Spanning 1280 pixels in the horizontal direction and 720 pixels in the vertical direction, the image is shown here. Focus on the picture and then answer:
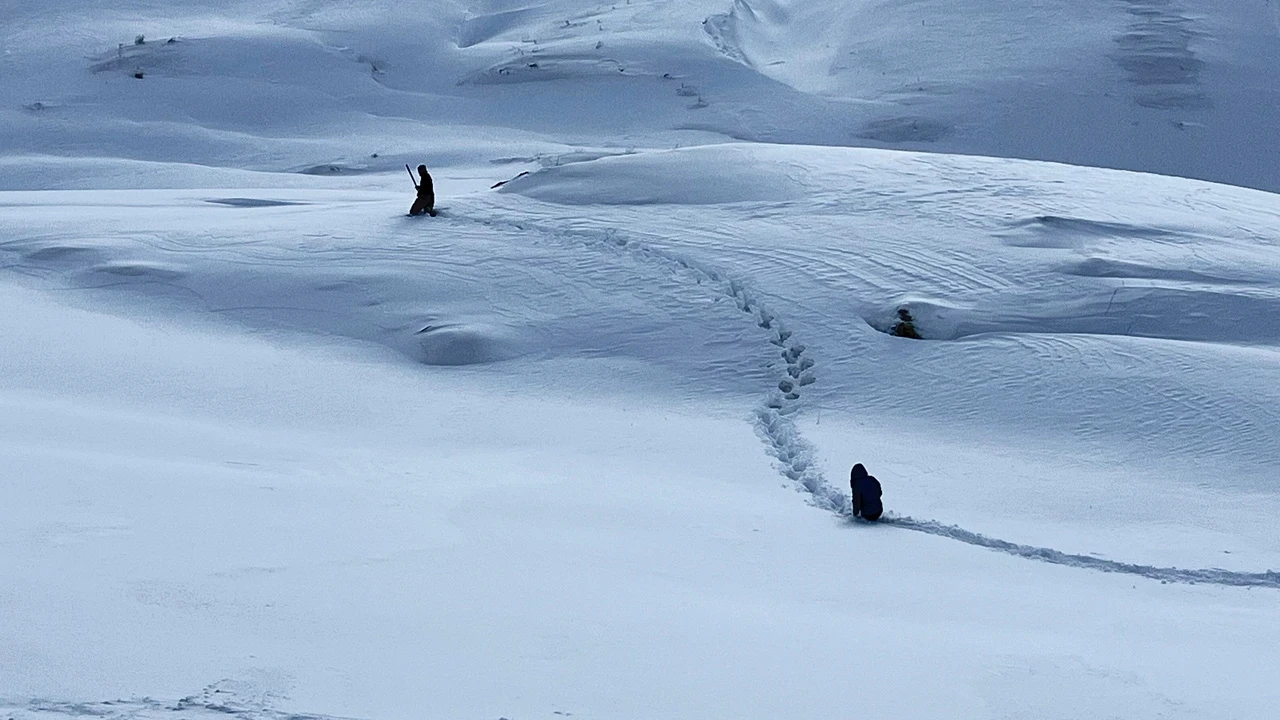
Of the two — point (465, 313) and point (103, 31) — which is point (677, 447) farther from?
point (103, 31)

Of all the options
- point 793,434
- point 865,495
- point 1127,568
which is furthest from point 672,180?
point 1127,568

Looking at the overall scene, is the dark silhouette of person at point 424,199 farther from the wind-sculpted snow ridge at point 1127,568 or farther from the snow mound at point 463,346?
the wind-sculpted snow ridge at point 1127,568

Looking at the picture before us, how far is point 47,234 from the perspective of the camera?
13.0 m

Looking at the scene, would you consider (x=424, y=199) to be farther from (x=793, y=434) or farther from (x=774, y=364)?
(x=793, y=434)

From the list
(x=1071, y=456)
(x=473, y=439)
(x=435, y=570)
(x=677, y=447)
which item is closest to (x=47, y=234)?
(x=473, y=439)

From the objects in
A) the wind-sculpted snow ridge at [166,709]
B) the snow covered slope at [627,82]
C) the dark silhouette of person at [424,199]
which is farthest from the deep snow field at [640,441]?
the snow covered slope at [627,82]

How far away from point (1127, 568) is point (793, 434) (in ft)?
8.86

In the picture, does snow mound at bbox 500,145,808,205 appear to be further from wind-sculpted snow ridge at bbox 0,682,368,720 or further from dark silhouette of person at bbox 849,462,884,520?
wind-sculpted snow ridge at bbox 0,682,368,720

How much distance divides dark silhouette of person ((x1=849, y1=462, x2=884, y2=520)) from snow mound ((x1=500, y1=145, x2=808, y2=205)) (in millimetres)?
6738

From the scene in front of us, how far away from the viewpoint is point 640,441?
29.6 feet

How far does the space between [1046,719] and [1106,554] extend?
2669 millimetres

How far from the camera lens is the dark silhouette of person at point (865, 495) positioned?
297 inches

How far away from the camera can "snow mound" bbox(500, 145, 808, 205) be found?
14.1 metres

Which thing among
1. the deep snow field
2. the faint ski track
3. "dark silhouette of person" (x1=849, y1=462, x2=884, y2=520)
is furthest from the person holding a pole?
"dark silhouette of person" (x1=849, y1=462, x2=884, y2=520)
